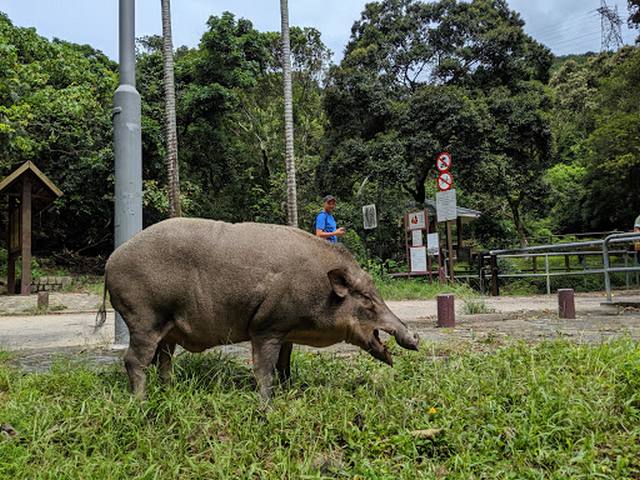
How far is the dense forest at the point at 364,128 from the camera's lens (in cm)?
1906

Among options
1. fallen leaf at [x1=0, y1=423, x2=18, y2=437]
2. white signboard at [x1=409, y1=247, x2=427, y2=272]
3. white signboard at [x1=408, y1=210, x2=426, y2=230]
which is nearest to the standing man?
fallen leaf at [x1=0, y1=423, x2=18, y2=437]

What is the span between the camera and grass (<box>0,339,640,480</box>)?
270cm

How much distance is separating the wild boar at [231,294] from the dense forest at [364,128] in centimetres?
1410

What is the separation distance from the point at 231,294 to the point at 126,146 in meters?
2.99

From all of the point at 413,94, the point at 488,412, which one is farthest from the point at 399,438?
the point at 413,94

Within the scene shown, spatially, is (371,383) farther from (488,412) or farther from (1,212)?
(1,212)

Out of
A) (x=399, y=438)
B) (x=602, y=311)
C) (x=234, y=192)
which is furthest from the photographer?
(x=234, y=192)

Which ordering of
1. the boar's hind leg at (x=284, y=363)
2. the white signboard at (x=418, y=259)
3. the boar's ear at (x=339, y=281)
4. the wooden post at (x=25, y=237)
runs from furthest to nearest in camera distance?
1. the white signboard at (x=418, y=259)
2. the wooden post at (x=25, y=237)
3. the boar's hind leg at (x=284, y=363)
4. the boar's ear at (x=339, y=281)

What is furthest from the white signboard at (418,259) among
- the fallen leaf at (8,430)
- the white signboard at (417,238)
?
the fallen leaf at (8,430)

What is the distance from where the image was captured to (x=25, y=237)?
14828 mm

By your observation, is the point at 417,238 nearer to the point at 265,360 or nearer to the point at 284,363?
the point at 284,363

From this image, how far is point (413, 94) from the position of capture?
20562 millimetres

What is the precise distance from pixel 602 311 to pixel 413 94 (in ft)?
45.6

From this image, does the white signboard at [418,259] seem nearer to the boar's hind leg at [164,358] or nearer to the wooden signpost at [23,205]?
the wooden signpost at [23,205]
